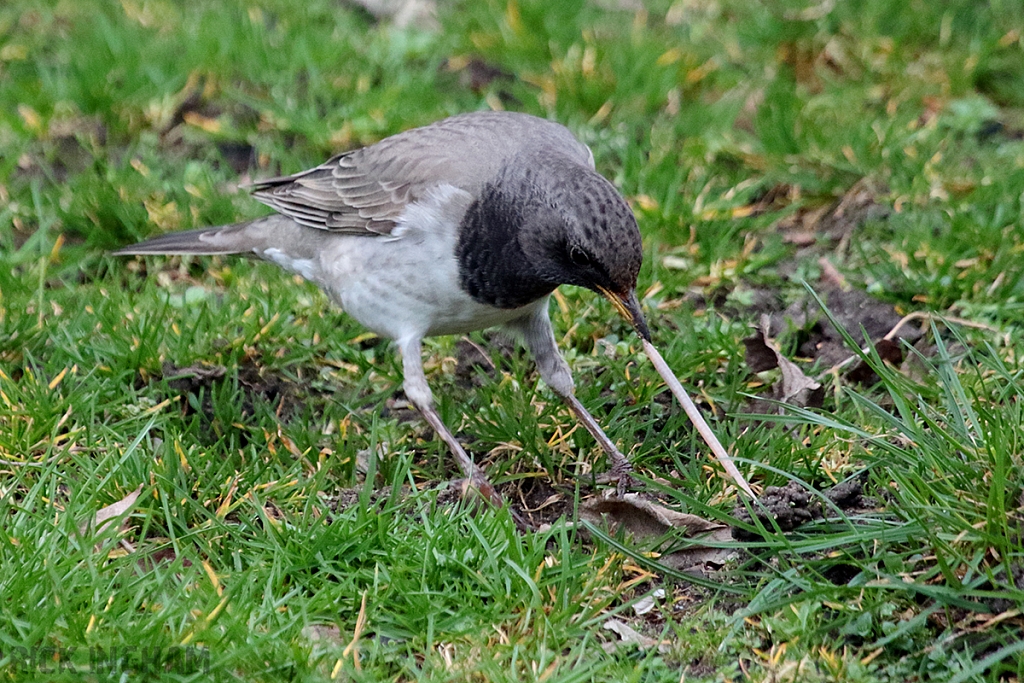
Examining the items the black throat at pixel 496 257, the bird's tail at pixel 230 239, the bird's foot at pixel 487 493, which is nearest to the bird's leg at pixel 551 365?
the black throat at pixel 496 257

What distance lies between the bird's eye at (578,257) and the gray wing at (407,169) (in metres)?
0.64

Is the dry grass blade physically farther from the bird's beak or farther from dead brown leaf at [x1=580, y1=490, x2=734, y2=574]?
dead brown leaf at [x1=580, y1=490, x2=734, y2=574]

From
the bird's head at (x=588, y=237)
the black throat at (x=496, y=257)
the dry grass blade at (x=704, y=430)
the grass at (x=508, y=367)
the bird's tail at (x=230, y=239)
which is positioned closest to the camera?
the grass at (x=508, y=367)

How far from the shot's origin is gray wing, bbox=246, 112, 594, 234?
532 centimetres

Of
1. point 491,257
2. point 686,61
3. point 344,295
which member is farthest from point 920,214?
point 344,295

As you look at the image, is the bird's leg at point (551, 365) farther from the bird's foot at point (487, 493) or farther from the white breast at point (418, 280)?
the bird's foot at point (487, 493)

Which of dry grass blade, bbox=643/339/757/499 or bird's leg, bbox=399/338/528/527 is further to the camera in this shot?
bird's leg, bbox=399/338/528/527

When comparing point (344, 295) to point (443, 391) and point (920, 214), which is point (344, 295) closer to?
point (443, 391)

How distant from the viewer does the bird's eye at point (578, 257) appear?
185 inches

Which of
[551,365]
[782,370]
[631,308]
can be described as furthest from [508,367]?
[782,370]

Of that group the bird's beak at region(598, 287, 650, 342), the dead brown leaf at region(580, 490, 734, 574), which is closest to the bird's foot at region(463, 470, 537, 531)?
the dead brown leaf at region(580, 490, 734, 574)

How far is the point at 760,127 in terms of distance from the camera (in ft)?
24.2

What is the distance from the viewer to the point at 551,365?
5.37 metres

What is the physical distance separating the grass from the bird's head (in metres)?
0.70
